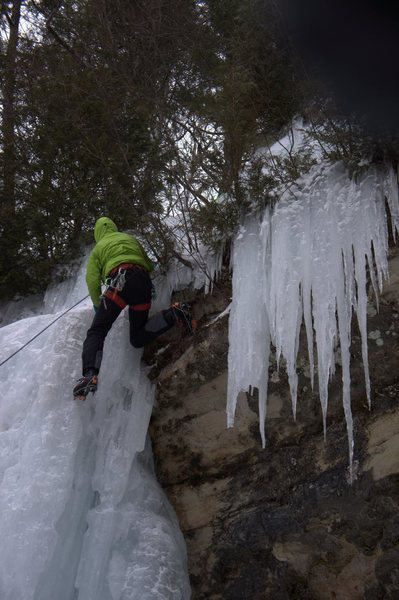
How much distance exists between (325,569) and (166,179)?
139 inches

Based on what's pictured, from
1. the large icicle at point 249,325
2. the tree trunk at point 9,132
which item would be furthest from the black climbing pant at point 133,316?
the tree trunk at point 9,132

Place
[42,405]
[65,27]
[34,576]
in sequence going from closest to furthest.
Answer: [34,576] < [42,405] < [65,27]

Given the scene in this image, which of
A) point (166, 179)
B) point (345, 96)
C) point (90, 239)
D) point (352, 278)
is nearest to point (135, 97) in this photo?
point (166, 179)

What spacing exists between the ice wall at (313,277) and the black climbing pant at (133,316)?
2.12 feet

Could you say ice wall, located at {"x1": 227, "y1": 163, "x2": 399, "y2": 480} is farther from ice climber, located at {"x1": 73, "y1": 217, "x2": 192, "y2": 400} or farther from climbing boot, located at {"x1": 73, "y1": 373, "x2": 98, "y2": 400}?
climbing boot, located at {"x1": 73, "y1": 373, "x2": 98, "y2": 400}

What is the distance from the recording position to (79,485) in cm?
348

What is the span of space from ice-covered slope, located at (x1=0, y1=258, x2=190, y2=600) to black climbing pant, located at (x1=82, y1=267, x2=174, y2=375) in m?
0.18

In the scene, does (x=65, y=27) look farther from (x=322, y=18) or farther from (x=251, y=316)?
(x=251, y=316)

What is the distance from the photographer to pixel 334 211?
3.74 meters

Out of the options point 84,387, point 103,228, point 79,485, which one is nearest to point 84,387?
point 84,387

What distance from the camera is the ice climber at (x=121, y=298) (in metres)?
3.77

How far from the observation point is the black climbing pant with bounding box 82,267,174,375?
149 inches

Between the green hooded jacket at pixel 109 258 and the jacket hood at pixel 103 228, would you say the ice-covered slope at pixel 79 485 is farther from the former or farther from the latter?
the jacket hood at pixel 103 228

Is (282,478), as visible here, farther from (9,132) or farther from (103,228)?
(9,132)
